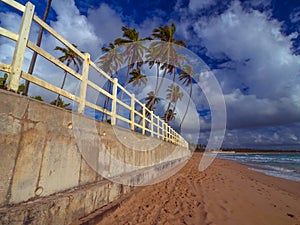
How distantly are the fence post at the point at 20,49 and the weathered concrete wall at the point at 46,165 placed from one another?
208mm

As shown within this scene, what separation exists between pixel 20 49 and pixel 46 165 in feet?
4.40

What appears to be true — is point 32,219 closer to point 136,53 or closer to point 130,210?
point 130,210

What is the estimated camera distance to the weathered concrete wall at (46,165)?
1.61 meters

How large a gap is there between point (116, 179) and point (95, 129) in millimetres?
1180

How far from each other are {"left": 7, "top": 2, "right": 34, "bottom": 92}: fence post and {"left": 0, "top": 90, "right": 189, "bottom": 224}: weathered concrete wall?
21 cm

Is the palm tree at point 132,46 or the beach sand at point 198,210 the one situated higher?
the palm tree at point 132,46

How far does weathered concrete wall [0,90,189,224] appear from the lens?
161 cm

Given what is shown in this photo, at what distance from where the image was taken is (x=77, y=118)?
262cm

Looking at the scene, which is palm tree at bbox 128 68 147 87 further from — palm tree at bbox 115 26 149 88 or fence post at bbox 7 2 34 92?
fence post at bbox 7 2 34 92

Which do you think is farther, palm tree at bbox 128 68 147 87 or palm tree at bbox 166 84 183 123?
palm tree at bbox 166 84 183 123

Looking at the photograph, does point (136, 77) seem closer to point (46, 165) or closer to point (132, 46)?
point (132, 46)

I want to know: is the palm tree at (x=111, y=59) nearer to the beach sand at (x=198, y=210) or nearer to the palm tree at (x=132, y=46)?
the palm tree at (x=132, y=46)

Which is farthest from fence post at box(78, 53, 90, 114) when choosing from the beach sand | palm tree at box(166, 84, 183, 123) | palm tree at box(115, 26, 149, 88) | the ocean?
palm tree at box(166, 84, 183, 123)

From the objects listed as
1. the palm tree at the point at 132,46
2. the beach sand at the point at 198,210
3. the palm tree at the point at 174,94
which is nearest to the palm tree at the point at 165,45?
the palm tree at the point at 132,46
